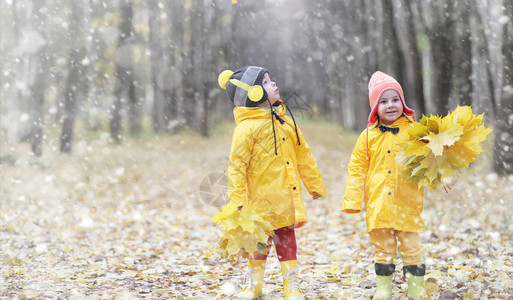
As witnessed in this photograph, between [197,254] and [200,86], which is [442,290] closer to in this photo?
[197,254]

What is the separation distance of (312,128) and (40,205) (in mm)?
20608

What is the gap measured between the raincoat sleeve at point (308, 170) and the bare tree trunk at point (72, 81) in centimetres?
1522

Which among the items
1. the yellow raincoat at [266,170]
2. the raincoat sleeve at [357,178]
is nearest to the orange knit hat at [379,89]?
the raincoat sleeve at [357,178]

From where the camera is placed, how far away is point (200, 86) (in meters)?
22.9

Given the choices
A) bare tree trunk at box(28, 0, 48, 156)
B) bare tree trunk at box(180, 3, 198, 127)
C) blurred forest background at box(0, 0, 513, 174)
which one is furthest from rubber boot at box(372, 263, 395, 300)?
bare tree trunk at box(180, 3, 198, 127)

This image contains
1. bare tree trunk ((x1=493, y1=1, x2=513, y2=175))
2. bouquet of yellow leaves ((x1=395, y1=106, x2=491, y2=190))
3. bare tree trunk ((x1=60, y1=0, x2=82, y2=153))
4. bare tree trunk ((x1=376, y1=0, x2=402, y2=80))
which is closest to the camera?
bouquet of yellow leaves ((x1=395, y1=106, x2=491, y2=190))

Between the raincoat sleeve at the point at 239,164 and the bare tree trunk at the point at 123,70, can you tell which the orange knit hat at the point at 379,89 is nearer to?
the raincoat sleeve at the point at 239,164

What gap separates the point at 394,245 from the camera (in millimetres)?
3975

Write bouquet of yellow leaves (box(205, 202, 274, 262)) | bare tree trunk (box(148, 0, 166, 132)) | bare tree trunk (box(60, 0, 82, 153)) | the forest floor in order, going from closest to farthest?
bouquet of yellow leaves (box(205, 202, 274, 262)), the forest floor, bare tree trunk (box(60, 0, 82, 153)), bare tree trunk (box(148, 0, 166, 132))

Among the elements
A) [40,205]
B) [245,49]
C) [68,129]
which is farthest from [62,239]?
[245,49]

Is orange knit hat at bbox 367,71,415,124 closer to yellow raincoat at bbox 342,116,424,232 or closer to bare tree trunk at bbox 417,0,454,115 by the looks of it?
yellow raincoat at bbox 342,116,424,232

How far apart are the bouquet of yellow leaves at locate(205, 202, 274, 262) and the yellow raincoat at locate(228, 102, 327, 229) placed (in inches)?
5.6

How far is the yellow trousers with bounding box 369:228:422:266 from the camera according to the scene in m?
3.88

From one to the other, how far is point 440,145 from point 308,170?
42.9 inches
